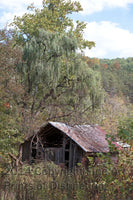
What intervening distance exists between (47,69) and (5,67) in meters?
5.69

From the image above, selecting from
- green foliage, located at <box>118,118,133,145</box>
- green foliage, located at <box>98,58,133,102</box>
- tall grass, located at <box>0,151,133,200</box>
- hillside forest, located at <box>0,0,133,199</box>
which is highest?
green foliage, located at <box>98,58,133,102</box>

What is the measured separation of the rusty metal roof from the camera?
1542cm

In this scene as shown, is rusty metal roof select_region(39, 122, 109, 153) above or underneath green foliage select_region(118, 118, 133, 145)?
underneath

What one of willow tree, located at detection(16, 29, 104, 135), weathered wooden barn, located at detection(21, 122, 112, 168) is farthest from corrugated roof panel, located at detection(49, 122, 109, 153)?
willow tree, located at detection(16, 29, 104, 135)

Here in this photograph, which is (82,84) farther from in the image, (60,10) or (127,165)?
(127,165)

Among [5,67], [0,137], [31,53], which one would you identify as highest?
[31,53]

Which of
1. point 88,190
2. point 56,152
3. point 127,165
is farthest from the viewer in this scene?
point 56,152

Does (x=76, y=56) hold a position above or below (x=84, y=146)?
above

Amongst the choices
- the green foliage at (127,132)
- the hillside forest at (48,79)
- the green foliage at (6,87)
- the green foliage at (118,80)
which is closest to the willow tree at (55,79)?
the hillside forest at (48,79)

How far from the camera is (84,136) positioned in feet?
54.5

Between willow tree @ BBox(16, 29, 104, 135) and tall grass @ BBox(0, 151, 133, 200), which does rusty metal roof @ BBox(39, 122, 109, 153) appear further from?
tall grass @ BBox(0, 151, 133, 200)

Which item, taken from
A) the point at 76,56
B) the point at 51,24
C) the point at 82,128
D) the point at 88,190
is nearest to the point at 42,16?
the point at 51,24

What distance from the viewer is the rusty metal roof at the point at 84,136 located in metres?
15.4

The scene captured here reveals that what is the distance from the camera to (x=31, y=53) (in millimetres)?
Answer: 16906
